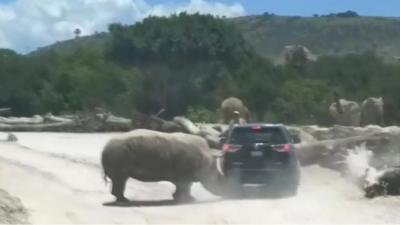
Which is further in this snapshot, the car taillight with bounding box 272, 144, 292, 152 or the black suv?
the car taillight with bounding box 272, 144, 292, 152

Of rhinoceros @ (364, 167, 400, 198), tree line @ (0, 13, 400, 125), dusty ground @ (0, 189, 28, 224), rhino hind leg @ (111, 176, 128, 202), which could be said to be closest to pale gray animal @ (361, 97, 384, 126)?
tree line @ (0, 13, 400, 125)

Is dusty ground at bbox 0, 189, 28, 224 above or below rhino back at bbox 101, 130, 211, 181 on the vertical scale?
below

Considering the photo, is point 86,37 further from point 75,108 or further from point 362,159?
point 362,159

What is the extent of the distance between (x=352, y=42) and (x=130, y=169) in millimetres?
115972

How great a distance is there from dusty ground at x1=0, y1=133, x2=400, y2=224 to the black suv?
1.98 feet

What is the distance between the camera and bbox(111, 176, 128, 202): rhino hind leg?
2448cm

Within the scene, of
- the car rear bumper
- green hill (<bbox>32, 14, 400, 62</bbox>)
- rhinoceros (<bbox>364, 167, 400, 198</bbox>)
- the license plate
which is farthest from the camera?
green hill (<bbox>32, 14, 400, 62</bbox>)

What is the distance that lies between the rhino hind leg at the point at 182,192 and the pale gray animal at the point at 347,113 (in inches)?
885

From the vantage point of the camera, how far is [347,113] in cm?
4694

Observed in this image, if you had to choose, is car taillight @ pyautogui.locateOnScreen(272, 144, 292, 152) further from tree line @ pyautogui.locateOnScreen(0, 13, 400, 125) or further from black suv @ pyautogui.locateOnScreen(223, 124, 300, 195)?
tree line @ pyautogui.locateOnScreen(0, 13, 400, 125)

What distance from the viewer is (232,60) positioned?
293 feet

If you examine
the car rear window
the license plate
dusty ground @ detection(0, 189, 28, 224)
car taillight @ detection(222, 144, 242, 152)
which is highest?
the car rear window

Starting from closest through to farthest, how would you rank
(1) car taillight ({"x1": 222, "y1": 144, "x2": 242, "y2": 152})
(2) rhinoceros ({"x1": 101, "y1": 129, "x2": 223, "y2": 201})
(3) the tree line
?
(2) rhinoceros ({"x1": 101, "y1": 129, "x2": 223, "y2": 201}) → (1) car taillight ({"x1": 222, "y1": 144, "x2": 242, "y2": 152}) → (3) the tree line

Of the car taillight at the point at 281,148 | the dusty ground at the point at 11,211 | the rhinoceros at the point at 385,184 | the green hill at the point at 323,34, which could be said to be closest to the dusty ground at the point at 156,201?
the dusty ground at the point at 11,211
